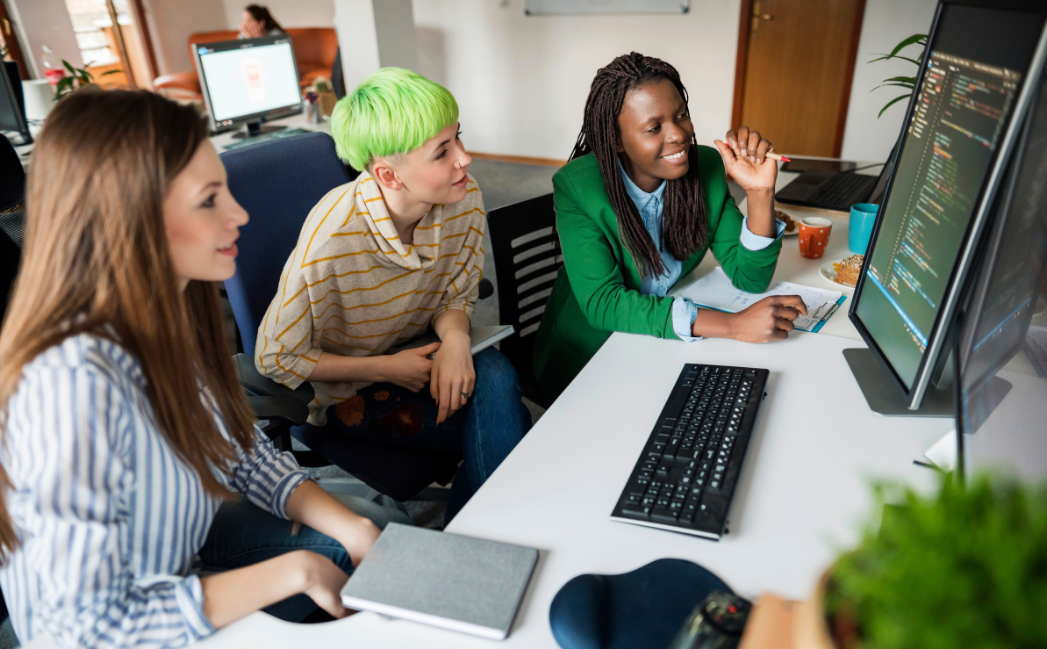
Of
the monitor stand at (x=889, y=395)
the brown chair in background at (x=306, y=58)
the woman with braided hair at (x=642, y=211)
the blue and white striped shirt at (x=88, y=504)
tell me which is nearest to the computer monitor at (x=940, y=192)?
the monitor stand at (x=889, y=395)

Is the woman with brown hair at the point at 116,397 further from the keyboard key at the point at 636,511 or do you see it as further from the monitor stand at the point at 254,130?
the monitor stand at the point at 254,130

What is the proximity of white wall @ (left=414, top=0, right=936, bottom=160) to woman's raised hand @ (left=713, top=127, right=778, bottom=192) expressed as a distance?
3514 millimetres

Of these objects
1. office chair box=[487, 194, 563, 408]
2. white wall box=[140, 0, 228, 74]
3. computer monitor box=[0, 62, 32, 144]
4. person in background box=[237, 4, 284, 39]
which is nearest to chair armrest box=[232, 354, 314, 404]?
office chair box=[487, 194, 563, 408]

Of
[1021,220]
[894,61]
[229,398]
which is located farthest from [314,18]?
[1021,220]

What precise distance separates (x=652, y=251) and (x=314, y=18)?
619 cm

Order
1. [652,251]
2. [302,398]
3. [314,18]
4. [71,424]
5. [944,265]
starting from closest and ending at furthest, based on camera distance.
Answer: [71,424] < [944,265] < [302,398] < [652,251] < [314,18]

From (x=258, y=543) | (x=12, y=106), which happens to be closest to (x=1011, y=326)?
(x=258, y=543)

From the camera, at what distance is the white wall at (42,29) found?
6.01 meters

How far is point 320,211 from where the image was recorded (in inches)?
54.1

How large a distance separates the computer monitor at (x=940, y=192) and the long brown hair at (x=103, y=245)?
0.89 meters

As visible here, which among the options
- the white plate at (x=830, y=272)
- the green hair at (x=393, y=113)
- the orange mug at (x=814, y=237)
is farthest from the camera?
the orange mug at (x=814, y=237)

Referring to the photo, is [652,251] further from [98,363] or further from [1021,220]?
[98,363]

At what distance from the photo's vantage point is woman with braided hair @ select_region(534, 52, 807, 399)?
1.44m

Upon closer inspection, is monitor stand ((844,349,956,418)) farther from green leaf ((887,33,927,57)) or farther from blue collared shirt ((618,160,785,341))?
green leaf ((887,33,927,57))
